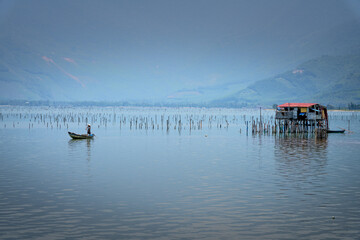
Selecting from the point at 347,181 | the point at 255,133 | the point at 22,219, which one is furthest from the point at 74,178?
the point at 255,133

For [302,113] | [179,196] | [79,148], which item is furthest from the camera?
[302,113]

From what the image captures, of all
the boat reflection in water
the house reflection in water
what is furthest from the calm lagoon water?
the boat reflection in water

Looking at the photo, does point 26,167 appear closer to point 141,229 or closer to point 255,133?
point 141,229

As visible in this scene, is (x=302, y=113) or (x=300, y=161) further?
(x=302, y=113)

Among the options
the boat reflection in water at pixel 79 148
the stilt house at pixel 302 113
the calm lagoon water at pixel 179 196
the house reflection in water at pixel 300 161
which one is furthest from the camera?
the stilt house at pixel 302 113

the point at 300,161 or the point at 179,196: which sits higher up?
the point at 300,161

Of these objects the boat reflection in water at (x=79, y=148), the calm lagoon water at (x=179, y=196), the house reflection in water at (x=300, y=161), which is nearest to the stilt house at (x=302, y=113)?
the house reflection in water at (x=300, y=161)

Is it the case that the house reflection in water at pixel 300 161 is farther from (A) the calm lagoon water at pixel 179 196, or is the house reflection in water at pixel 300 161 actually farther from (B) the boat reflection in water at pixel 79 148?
(B) the boat reflection in water at pixel 79 148

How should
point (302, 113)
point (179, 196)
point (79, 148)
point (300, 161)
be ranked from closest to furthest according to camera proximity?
point (179, 196), point (300, 161), point (79, 148), point (302, 113)

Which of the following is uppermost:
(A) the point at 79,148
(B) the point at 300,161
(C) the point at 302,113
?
(C) the point at 302,113

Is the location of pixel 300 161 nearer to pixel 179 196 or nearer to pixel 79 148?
pixel 179 196

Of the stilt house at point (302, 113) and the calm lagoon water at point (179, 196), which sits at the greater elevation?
the stilt house at point (302, 113)

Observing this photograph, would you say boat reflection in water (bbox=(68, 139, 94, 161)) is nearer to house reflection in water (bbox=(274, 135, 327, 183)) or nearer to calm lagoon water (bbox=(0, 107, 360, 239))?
calm lagoon water (bbox=(0, 107, 360, 239))

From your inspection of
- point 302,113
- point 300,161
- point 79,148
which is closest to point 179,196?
point 300,161
